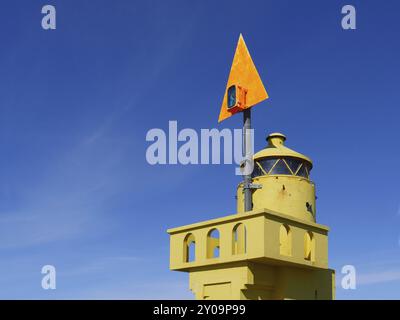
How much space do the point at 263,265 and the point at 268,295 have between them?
1231 mm

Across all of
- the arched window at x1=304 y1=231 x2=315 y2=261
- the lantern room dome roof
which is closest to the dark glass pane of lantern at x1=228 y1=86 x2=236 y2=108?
the lantern room dome roof

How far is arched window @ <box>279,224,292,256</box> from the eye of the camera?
21172 millimetres

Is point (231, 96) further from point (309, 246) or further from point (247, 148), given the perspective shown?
point (309, 246)

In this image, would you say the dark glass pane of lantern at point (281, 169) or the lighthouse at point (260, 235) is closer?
the lighthouse at point (260, 235)

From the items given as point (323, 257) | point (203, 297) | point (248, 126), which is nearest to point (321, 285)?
point (323, 257)

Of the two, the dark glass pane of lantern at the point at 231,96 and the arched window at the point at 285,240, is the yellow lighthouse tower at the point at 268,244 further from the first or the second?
the dark glass pane of lantern at the point at 231,96

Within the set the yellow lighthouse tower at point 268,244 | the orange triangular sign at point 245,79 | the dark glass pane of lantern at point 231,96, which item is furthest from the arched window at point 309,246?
the dark glass pane of lantern at point 231,96

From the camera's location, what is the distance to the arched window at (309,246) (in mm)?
22141

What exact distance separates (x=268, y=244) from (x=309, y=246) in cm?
283

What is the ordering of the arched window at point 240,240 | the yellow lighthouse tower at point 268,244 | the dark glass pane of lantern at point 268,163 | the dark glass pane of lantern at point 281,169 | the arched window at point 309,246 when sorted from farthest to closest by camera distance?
the dark glass pane of lantern at point 268,163, the dark glass pane of lantern at point 281,169, the arched window at point 240,240, the arched window at point 309,246, the yellow lighthouse tower at point 268,244
